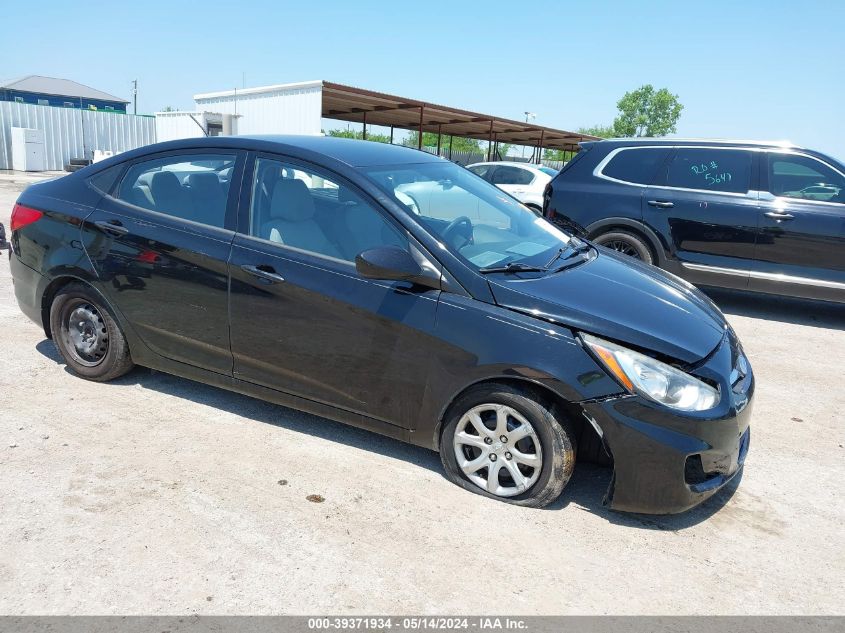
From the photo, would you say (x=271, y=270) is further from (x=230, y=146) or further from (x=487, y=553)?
(x=487, y=553)

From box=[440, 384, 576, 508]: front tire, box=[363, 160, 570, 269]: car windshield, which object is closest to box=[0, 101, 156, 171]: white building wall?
box=[363, 160, 570, 269]: car windshield

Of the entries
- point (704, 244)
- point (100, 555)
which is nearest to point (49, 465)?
point (100, 555)

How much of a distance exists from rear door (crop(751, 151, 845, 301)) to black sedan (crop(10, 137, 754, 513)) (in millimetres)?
3508

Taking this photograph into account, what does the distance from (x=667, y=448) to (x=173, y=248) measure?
2.82 m

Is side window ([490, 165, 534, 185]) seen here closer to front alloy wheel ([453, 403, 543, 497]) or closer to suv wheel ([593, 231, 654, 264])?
suv wheel ([593, 231, 654, 264])

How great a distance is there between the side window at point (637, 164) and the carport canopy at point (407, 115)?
847 cm

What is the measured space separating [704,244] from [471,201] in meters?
4.19

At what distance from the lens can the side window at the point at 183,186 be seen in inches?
147

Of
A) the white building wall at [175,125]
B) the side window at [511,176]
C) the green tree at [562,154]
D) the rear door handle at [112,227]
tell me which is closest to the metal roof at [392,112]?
the white building wall at [175,125]

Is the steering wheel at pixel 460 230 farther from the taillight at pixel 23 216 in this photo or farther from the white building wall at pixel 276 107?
the white building wall at pixel 276 107

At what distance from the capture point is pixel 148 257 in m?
3.81

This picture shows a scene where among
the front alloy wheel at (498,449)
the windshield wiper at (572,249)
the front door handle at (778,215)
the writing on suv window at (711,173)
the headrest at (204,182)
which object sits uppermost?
the writing on suv window at (711,173)

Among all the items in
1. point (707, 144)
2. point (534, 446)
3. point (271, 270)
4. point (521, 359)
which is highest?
point (707, 144)

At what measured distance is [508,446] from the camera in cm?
304
